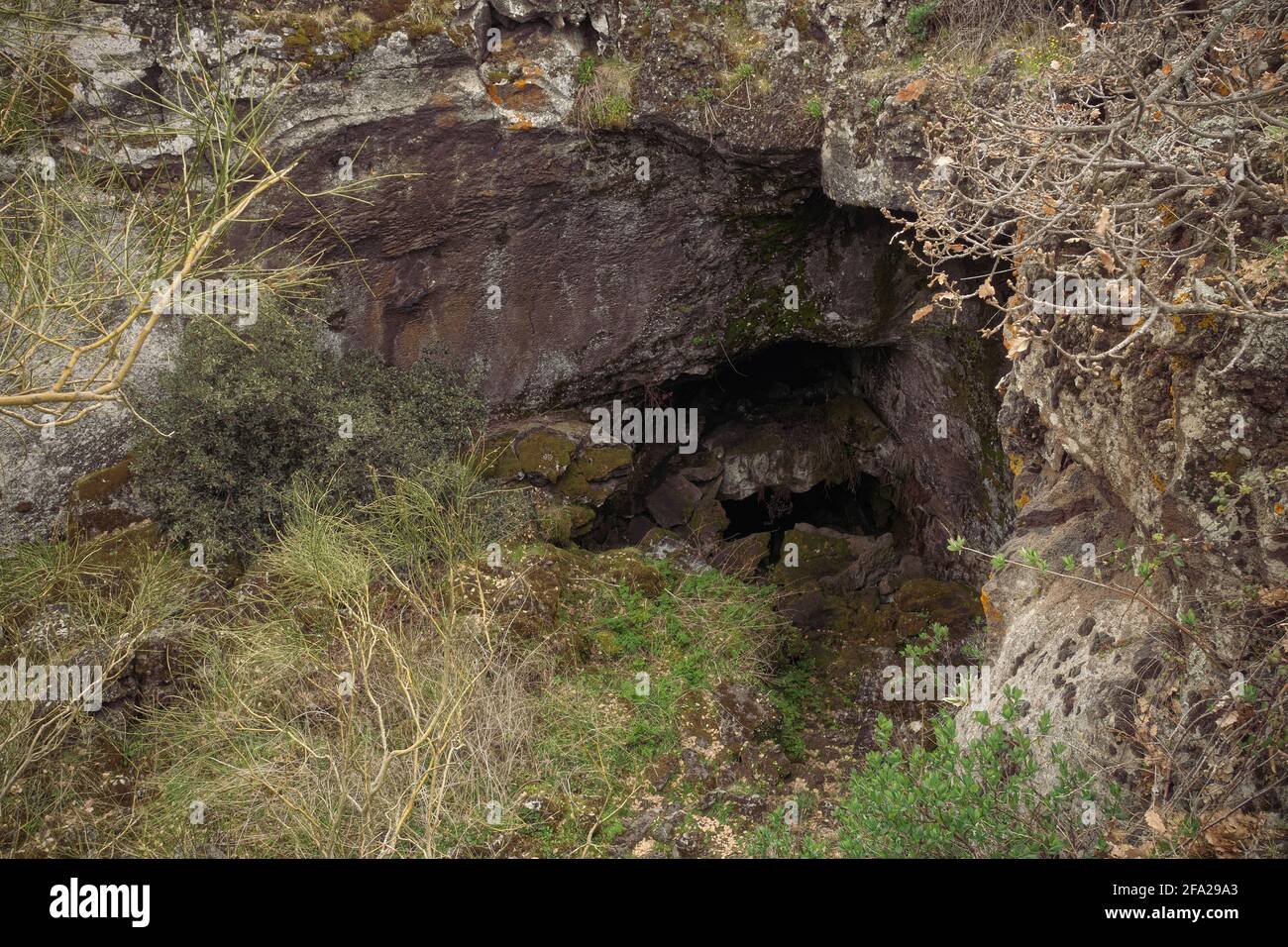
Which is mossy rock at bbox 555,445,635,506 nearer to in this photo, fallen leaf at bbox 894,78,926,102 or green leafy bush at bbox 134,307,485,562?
green leafy bush at bbox 134,307,485,562

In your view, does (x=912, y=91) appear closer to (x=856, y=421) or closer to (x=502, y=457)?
(x=856, y=421)

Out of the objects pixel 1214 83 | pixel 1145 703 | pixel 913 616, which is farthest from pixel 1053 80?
pixel 913 616

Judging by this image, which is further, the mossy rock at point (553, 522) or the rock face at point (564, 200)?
the mossy rock at point (553, 522)

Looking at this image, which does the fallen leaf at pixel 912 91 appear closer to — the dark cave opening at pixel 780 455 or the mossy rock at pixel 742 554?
the dark cave opening at pixel 780 455

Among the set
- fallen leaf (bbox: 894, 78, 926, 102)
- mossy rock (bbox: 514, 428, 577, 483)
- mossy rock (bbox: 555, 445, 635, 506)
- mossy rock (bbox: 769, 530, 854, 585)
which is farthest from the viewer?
mossy rock (bbox: 769, 530, 854, 585)

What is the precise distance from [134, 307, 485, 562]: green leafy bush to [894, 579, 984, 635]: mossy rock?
3631mm

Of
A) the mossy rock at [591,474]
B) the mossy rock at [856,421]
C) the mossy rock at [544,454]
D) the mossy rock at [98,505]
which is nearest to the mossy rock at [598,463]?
the mossy rock at [591,474]

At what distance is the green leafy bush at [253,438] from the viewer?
261 inches

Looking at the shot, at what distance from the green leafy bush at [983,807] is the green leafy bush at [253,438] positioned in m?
4.49

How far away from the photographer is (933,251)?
149 inches

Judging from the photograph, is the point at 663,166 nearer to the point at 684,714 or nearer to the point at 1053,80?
the point at 1053,80

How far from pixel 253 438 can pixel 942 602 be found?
16.4ft

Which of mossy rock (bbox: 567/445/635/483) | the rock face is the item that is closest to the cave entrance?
the rock face

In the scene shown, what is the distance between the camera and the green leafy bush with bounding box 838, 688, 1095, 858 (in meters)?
3.13
